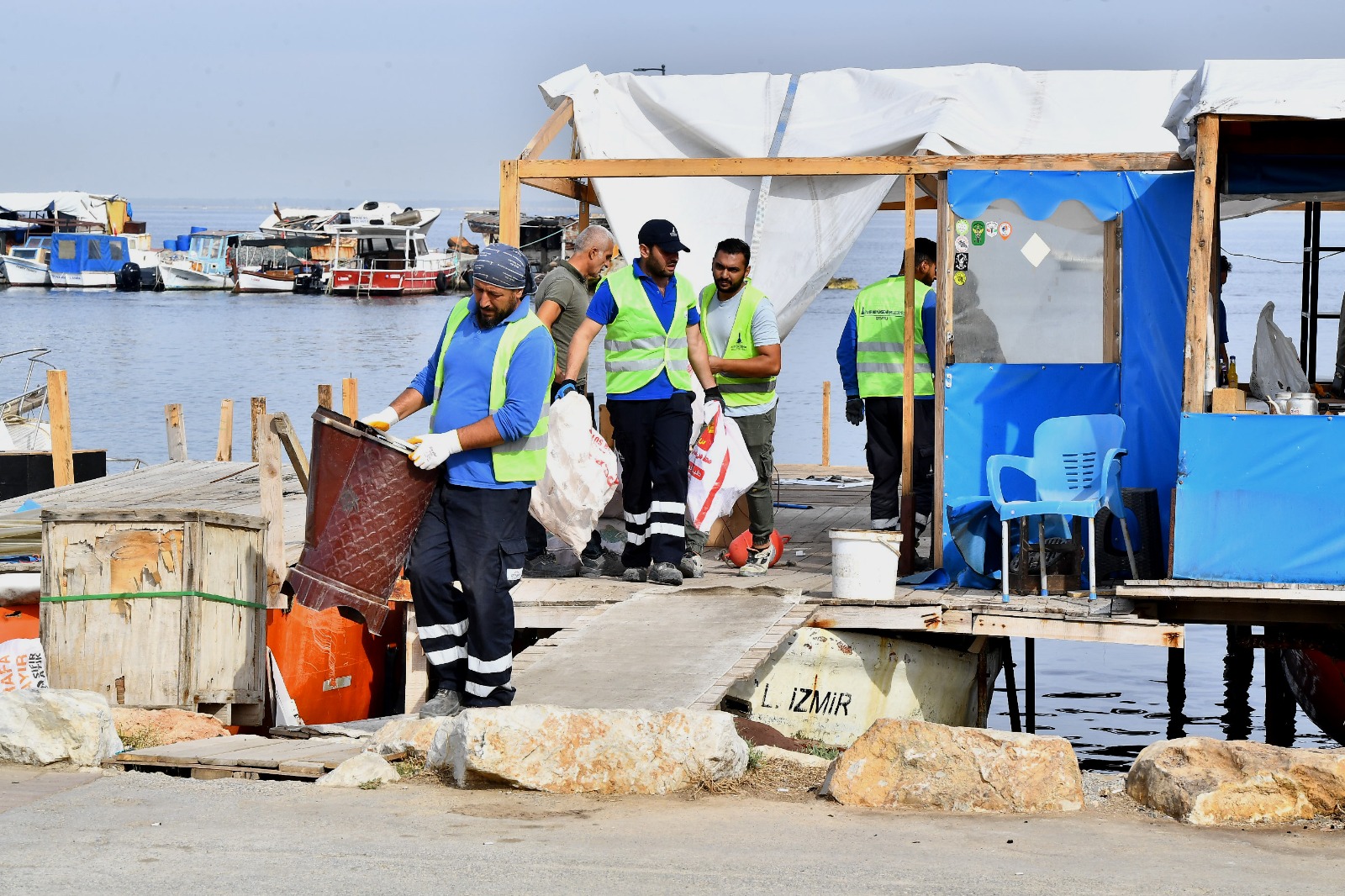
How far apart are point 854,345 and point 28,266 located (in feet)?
249

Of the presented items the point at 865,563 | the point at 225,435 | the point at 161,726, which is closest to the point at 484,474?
the point at 161,726

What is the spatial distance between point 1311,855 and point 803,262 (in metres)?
6.23

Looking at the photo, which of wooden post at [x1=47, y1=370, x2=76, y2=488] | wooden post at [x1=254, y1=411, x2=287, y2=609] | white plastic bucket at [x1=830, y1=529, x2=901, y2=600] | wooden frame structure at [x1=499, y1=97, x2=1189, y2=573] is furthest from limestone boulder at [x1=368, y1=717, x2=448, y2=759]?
wooden post at [x1=47, y1=370, x2=76, y2=488]

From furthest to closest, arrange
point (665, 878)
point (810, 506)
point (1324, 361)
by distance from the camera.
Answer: point (1324, 361)
point (810, 506)
point (665, 878)

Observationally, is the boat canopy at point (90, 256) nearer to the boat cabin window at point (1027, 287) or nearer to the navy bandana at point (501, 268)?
the boat cabin window at point (1027, 287)

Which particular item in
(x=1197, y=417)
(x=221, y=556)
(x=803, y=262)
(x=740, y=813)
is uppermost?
(x=803, y=262)

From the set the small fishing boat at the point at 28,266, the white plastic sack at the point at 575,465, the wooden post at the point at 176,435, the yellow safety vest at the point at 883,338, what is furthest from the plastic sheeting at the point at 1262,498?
the small fishing boat at the point at 28,266

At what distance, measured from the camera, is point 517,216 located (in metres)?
9.80

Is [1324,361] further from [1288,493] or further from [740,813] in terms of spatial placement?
[740,813]

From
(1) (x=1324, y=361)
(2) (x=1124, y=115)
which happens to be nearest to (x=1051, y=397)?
(2) (x=1124, y=115)

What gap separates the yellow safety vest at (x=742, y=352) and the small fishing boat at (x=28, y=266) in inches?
2979

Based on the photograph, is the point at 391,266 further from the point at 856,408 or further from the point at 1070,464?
the point at 1070,464

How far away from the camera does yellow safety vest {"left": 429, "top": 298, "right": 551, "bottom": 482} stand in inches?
252

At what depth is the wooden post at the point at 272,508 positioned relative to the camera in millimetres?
7895
